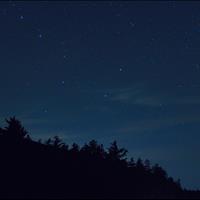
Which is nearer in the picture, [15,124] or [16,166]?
[16,166]

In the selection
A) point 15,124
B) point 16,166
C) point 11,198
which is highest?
point 15,124

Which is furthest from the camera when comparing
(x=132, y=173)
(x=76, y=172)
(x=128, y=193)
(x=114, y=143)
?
(x=114, y=143)

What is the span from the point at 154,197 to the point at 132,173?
218cm

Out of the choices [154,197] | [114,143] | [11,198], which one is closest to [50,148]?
[11,198]

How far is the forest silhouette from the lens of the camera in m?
20.9

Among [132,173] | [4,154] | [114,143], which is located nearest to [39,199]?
[4,154]

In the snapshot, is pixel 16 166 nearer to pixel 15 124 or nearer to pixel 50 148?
pixel 50 148

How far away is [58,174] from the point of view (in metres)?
22.7

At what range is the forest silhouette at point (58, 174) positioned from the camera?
822 inches

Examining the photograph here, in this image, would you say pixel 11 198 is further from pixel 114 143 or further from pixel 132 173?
pixel 114 143

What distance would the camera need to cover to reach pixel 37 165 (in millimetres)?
22234

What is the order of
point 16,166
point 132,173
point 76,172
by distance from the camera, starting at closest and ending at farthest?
point 16,166
point 76,172
point 132,173

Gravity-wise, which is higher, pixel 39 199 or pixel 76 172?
pixel 76 172

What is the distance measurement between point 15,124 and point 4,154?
16.4ft
